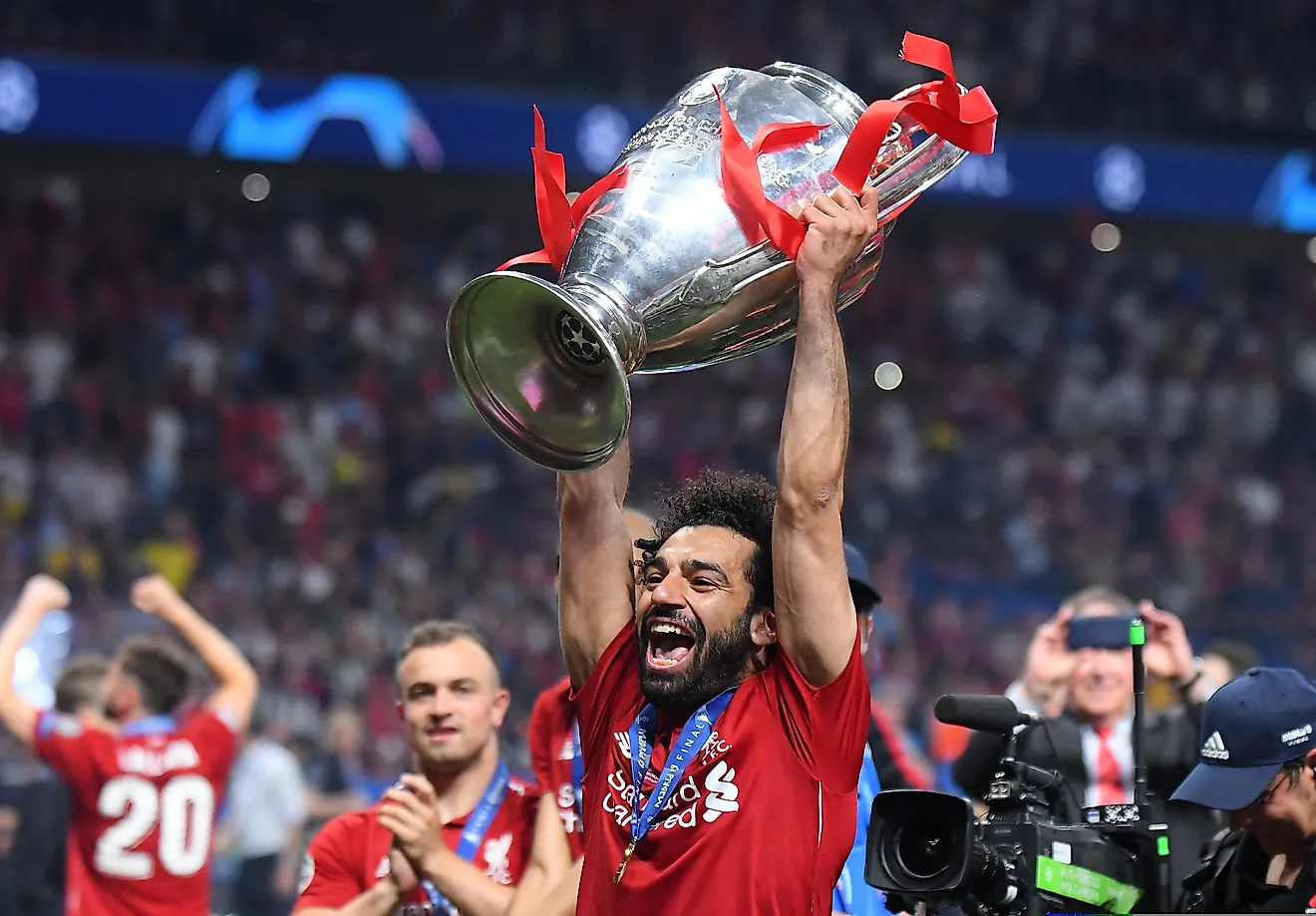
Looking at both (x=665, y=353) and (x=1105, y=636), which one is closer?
(x=665, y=353)

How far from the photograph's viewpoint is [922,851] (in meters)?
2.93

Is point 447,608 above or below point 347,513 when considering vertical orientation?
below

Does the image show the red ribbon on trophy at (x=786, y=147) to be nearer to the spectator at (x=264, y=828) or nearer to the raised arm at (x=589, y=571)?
the raised arm at (x=589, y=571)

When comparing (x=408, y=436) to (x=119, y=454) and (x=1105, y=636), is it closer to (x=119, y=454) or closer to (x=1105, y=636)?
(x=119, y=454)

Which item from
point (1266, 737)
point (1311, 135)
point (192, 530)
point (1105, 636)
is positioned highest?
point (1311, 135)

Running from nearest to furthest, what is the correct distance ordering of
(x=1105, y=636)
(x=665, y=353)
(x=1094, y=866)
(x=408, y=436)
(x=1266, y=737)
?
(x=665, y=353) → (x=1094, y=866) → (x=1266, y=737) → (x=1105, y=636) → (x=408, y=436)

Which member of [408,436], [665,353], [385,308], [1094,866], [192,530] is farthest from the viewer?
[385,308]

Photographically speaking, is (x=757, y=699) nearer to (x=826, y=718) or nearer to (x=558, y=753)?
(x=826, y=718)

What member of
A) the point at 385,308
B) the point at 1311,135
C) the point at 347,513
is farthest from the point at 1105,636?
the point at 1311,135

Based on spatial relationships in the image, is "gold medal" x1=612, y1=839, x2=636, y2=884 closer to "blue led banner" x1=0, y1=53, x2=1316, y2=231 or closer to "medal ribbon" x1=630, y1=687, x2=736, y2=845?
"medal ribbon" x1=630, y1=687, x2=736, y2=845

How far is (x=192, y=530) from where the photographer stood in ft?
39.3

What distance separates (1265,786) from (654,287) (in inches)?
60.7

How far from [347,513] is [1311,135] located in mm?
8490

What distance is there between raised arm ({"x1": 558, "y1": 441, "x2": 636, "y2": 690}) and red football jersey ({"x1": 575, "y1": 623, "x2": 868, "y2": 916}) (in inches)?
9.5
